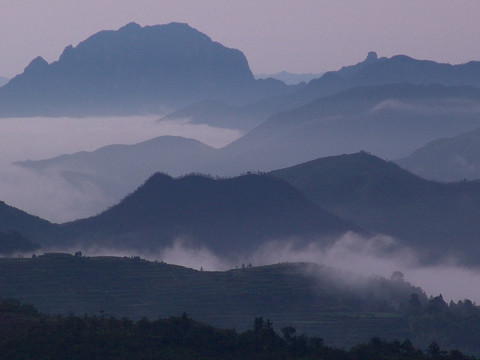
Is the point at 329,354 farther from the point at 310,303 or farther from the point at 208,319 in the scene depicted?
the point at 310,303

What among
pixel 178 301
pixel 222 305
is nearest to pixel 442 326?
pixel 222 305

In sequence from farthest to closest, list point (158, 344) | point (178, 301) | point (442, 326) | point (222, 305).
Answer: point (222, 305), point (178, 301), point (442, 326), point (158, 344)

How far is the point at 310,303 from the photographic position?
196625 mm

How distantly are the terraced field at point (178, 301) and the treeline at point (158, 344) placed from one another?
63776mm

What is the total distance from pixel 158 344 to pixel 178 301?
285ft

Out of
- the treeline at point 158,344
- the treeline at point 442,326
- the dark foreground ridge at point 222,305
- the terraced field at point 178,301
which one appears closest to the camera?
the treeline at point 158,344

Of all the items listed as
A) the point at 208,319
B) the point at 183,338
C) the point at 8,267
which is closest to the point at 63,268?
the point at 8,267

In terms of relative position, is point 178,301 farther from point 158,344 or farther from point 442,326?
point 158,344

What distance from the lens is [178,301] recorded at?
616ft

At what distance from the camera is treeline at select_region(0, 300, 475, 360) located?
95875mm

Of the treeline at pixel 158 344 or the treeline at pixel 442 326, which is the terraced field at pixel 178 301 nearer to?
the treeline at pixel 442 326

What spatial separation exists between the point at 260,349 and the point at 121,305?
83537 millimetres

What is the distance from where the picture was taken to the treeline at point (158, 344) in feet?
315

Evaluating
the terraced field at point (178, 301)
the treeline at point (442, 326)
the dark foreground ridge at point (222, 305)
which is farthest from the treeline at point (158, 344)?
the treeline at point (442, 326)
